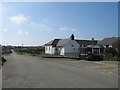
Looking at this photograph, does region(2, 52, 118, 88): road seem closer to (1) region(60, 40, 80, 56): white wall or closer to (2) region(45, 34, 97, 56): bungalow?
(2) region(45, 34, 97, 56): bungalow

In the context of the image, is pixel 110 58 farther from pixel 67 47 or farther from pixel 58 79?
pixel 67 47

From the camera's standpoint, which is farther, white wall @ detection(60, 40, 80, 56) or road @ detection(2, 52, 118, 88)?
white wall @ detection(60, 40, 80, 56)

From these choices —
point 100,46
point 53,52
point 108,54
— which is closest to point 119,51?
point 108,54

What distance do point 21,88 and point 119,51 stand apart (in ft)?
68.9

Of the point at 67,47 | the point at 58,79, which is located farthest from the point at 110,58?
the point at 67,47

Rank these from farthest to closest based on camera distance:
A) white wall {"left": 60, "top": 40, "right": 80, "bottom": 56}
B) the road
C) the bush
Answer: white wall {"left": 60, "top": 40, "right": 80, "bottom": 56} < the bush < the road

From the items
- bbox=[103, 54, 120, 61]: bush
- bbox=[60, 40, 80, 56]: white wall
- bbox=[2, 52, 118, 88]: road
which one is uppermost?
bbox=[60, 40, 80, 56]: white wall

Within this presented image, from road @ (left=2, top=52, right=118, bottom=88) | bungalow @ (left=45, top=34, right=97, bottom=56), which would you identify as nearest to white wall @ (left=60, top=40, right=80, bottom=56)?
bungalow @ (left=45, top=34, right=97, bottom=56)

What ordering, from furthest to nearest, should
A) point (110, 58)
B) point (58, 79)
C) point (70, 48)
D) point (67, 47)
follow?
point (70, 48) → point (67, 47) → point (110, 58) → point (58, 79)

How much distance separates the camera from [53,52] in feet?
153

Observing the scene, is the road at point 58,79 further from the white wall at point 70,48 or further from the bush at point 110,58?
the white wall at point 70,48

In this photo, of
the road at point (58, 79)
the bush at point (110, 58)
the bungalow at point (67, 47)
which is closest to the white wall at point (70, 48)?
the bungalow at point (67, 47)

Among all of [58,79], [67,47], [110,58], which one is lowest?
[58,79]

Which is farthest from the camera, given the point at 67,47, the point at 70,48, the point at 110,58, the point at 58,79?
the point at 70,48
